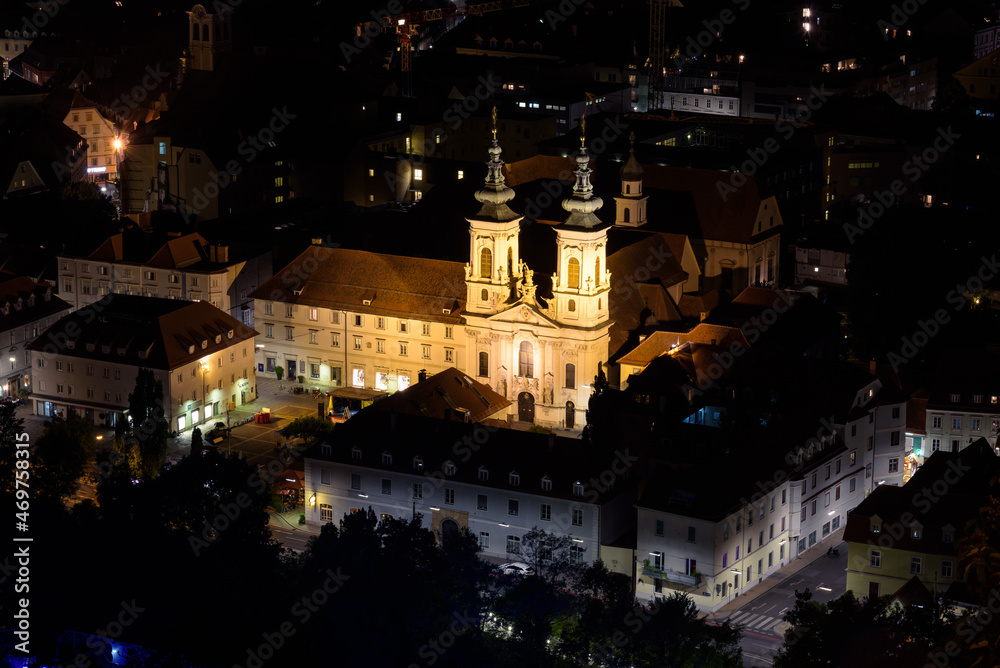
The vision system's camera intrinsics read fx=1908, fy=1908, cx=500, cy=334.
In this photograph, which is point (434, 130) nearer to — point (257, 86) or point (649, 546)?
point (257, 86)

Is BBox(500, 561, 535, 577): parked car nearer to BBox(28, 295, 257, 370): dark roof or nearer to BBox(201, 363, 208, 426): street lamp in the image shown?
BBox(28, 295, 257, 370): dark roof

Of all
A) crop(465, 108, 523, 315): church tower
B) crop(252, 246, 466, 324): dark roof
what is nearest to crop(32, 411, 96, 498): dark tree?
crop(252, 246, 466, 324): dark roof

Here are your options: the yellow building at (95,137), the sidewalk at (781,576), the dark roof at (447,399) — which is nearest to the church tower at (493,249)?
the dark roof at (447,399)

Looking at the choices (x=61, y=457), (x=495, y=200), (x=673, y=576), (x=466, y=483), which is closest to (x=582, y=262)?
(x=495, y=200)

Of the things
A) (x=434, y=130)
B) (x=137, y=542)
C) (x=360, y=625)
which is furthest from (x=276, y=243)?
(x=360, y=625)

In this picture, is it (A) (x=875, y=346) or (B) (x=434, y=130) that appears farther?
Result: (B) (x=434, y=130)
